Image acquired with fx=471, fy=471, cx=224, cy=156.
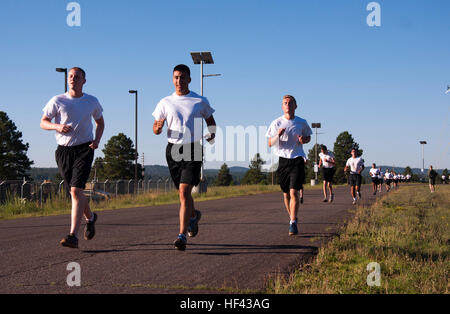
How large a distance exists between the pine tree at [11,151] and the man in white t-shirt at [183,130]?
5854 cm

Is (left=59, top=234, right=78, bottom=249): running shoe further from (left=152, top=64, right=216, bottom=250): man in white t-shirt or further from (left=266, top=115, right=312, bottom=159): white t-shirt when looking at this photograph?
(left=266, top=115, right=312, bottom=159): white t-shirt

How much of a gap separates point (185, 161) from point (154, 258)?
3.94ft

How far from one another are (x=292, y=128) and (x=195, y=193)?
20.0 meters

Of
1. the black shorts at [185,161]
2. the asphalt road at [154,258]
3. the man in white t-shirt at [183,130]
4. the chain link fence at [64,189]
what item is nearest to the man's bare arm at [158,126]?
the man in white t-shirt at [183,130]

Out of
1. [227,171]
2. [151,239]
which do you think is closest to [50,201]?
[151,239]

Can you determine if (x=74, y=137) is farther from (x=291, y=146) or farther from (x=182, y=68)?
(x=291, y=146)

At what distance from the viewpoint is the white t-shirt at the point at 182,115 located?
562cm

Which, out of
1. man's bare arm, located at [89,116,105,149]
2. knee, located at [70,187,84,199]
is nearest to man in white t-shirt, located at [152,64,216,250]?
man's bare arm, located at [89,116,105,149]

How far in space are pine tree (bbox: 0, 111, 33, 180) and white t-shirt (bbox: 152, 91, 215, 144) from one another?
5857cm

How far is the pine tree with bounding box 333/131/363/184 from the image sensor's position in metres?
102

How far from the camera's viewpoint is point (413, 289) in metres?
4.14

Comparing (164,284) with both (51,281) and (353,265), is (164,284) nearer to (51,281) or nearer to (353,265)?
(51,281)

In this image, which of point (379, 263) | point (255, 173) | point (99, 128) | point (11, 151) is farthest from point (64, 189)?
point (255, 173)

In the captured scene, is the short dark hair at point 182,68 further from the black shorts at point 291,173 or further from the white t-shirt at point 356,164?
the white t-shirt at point 356,164
